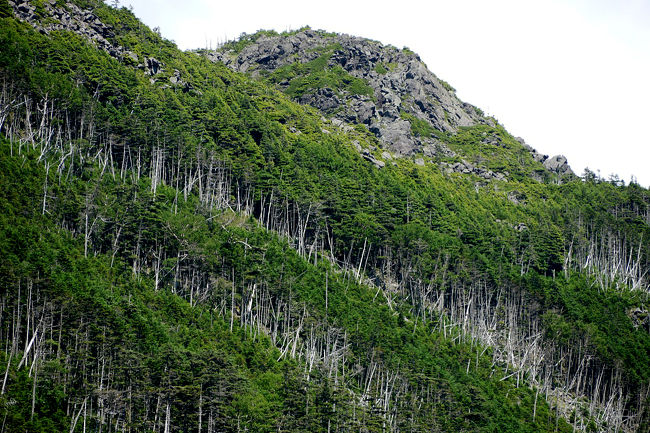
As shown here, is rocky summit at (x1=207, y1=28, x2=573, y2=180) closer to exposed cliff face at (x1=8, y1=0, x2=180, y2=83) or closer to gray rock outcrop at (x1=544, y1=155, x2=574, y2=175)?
gray rock outcrop at (x1=544, y1=155, x2=574, y2=175)

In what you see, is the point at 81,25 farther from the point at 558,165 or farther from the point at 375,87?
the point at 558,165

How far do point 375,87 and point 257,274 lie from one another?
384ft

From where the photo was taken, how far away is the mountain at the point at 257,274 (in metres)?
48.0

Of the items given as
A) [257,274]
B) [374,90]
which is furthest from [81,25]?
[374,90]

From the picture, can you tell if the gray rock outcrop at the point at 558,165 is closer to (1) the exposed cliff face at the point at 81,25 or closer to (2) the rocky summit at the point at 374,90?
(2) the rocky summit at the point at 374,90

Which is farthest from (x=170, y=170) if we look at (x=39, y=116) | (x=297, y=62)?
(x=297, y=62)

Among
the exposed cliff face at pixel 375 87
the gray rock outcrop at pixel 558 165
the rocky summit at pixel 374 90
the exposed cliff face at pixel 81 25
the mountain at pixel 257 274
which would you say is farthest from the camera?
the gray rock outcrop at pixel 558 165

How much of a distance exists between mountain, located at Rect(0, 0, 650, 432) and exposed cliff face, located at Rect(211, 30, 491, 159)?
28.5 m

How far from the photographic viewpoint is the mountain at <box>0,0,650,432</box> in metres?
48.0

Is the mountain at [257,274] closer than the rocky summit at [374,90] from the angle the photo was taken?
Yes

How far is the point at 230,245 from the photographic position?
228 ft

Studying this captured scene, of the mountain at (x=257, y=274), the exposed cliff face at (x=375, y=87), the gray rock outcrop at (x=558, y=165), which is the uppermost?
the exposed cliff face at (x=375, y=87)

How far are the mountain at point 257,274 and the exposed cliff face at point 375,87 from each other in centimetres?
2848

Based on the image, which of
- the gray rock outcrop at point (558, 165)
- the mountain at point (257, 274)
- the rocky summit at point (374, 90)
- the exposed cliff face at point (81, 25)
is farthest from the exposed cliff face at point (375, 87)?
the exposed cliff face at point (81, 25)
